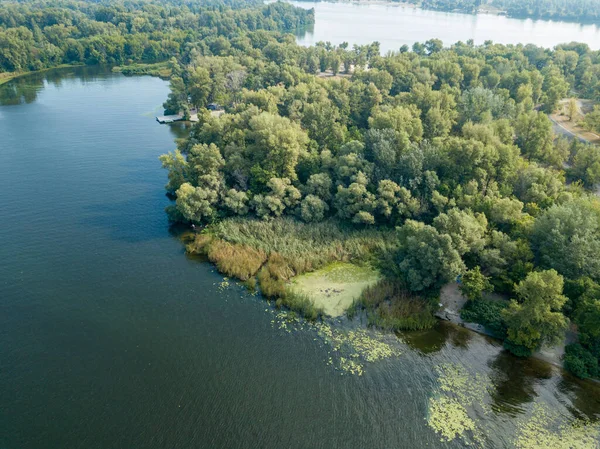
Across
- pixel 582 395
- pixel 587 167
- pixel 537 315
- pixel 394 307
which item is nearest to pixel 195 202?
pixel 394 307

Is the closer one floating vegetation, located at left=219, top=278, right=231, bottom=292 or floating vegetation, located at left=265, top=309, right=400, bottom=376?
floating vegetation, located at left=265, top=309, right=400, bottom=376

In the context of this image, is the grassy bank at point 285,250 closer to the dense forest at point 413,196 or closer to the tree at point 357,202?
the dense forest at point 413,196

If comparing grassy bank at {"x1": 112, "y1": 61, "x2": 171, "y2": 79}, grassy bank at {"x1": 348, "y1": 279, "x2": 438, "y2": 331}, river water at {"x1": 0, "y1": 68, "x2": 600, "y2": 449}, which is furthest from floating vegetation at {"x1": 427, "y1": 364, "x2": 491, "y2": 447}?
grassy bank at {"x1": 112, "y1": 61, "x2": 171, "y2": 79}

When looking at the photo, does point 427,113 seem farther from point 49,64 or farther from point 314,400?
point 49,64

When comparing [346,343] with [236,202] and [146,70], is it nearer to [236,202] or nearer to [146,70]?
[236,202]

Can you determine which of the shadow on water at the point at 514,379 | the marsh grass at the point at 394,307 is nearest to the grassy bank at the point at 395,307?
the marsh grass at the point at 394,307

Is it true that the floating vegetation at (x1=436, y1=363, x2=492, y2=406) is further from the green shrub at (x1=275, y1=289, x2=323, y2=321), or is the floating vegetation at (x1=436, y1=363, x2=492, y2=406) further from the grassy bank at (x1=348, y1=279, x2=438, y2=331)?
the green shrub at (x1=275, y1=289, x2=323, y2=321)

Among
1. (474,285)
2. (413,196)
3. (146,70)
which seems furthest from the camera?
(146,70)
